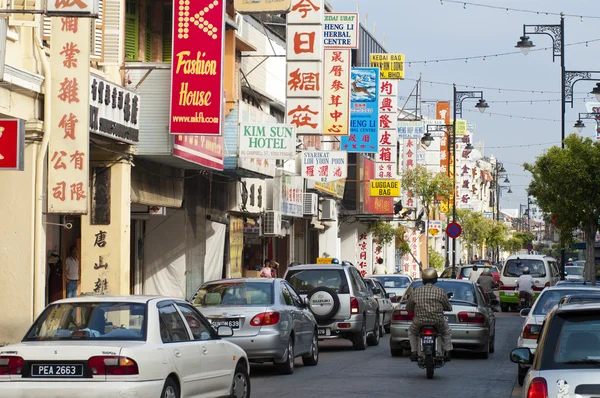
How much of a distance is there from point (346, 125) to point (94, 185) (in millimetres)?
12651

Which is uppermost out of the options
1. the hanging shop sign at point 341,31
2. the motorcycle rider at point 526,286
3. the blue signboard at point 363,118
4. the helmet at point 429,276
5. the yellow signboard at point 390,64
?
the yellow signboard at point 390,64

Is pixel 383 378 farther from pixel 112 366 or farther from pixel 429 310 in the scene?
pixel 112 366

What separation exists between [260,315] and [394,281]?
1714 centimetres

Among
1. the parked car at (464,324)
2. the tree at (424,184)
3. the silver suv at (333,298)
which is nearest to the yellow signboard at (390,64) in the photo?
the tree at (424,184)

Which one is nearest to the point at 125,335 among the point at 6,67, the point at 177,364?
the point at 177,364

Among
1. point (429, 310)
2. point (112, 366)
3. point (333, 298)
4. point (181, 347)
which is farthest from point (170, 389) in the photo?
point (333, 298)

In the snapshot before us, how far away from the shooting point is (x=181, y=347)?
11.4 meters

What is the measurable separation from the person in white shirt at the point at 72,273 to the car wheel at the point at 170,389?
12659 mm

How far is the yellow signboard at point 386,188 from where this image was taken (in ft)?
165

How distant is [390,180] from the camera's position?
5038 cm

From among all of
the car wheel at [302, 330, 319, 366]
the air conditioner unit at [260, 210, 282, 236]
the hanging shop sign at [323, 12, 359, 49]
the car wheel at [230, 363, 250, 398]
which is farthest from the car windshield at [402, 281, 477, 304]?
the air conditioner unit at [260, 210, 282, 236]

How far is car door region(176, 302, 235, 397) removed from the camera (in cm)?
1198

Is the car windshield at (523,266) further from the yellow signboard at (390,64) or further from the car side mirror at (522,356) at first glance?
the car side mirror at (522,356)

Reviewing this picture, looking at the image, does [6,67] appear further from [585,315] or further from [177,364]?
[585,315]
